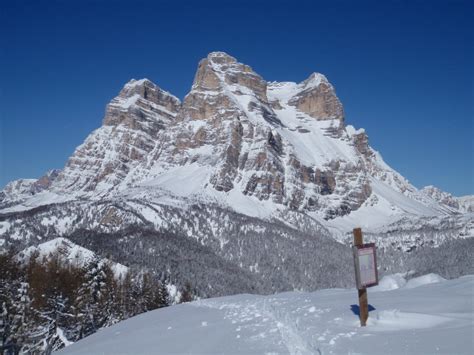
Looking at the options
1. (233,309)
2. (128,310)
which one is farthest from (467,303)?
(128,310)

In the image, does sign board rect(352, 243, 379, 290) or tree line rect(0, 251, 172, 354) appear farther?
tree line rect(0, 251, 172, 354)

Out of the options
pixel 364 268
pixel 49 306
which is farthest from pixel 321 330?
pixel 49 306

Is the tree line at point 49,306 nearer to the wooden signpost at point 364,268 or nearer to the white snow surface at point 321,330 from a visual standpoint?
the white snow surface at point 321,330

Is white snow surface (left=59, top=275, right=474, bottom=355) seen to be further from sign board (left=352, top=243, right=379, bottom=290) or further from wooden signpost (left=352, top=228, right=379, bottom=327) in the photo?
sign board (left=352, top=243, right=379, bottom=290)

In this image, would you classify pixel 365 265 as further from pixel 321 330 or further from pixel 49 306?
pixel 49 306

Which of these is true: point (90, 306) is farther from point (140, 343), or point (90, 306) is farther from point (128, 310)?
point (140, 343)

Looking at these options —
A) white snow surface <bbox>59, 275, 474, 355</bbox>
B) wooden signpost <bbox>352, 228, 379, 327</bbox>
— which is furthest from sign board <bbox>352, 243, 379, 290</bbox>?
white snow surface <bbox>59, 275, 474, 355</bbox>

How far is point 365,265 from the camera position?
47.2 feet

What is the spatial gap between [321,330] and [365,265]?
8.07 ft

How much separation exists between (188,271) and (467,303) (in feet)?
518

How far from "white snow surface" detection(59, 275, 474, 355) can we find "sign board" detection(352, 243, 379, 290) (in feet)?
3.50

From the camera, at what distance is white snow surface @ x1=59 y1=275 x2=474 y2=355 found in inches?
450

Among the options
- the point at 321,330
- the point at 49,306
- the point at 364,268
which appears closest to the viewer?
the point at 321,330

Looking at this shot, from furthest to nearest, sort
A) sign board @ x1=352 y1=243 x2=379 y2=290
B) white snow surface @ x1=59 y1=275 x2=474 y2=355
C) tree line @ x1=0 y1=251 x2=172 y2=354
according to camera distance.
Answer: tree line @ x1=0 y1=251 x2=172 y2=354 → sign board @ x1=352 y1=243 x2=379 y2=290 → white snow surface @ x1=59 y1=275 x2=474 y2=355
